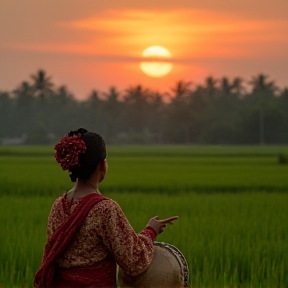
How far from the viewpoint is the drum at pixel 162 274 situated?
314cm

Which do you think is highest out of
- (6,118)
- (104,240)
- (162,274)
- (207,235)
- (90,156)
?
(6,118)

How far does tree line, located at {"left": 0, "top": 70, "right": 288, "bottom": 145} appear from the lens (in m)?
78.6

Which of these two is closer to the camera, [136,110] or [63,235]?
[63,235]

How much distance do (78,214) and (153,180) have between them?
12.0m

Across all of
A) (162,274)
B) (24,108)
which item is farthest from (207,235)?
(24,108)

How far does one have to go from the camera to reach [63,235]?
119 inches

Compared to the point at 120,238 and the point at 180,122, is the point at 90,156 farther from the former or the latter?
the point at 180,122

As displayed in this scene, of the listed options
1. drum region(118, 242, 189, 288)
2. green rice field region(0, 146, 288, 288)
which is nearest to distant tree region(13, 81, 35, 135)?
green rice field region(0, 146, 288, 288)

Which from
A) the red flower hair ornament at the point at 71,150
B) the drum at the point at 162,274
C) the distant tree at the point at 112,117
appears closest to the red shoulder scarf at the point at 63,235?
the red flower hair ornament at the point at 71,150

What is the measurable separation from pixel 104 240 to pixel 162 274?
1.11ft

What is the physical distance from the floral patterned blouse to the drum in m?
0.08

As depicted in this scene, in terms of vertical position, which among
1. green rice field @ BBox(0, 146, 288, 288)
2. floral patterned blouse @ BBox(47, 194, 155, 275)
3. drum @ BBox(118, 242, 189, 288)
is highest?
floral patterned blouse @ BBox(47, 194, 155, 275)

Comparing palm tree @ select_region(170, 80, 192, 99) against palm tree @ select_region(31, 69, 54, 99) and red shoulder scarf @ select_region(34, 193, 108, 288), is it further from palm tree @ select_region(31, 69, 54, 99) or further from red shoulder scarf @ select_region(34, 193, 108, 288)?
red shoulder scarf @ select_region(34, 193, 108, 288)

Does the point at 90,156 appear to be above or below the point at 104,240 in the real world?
above
